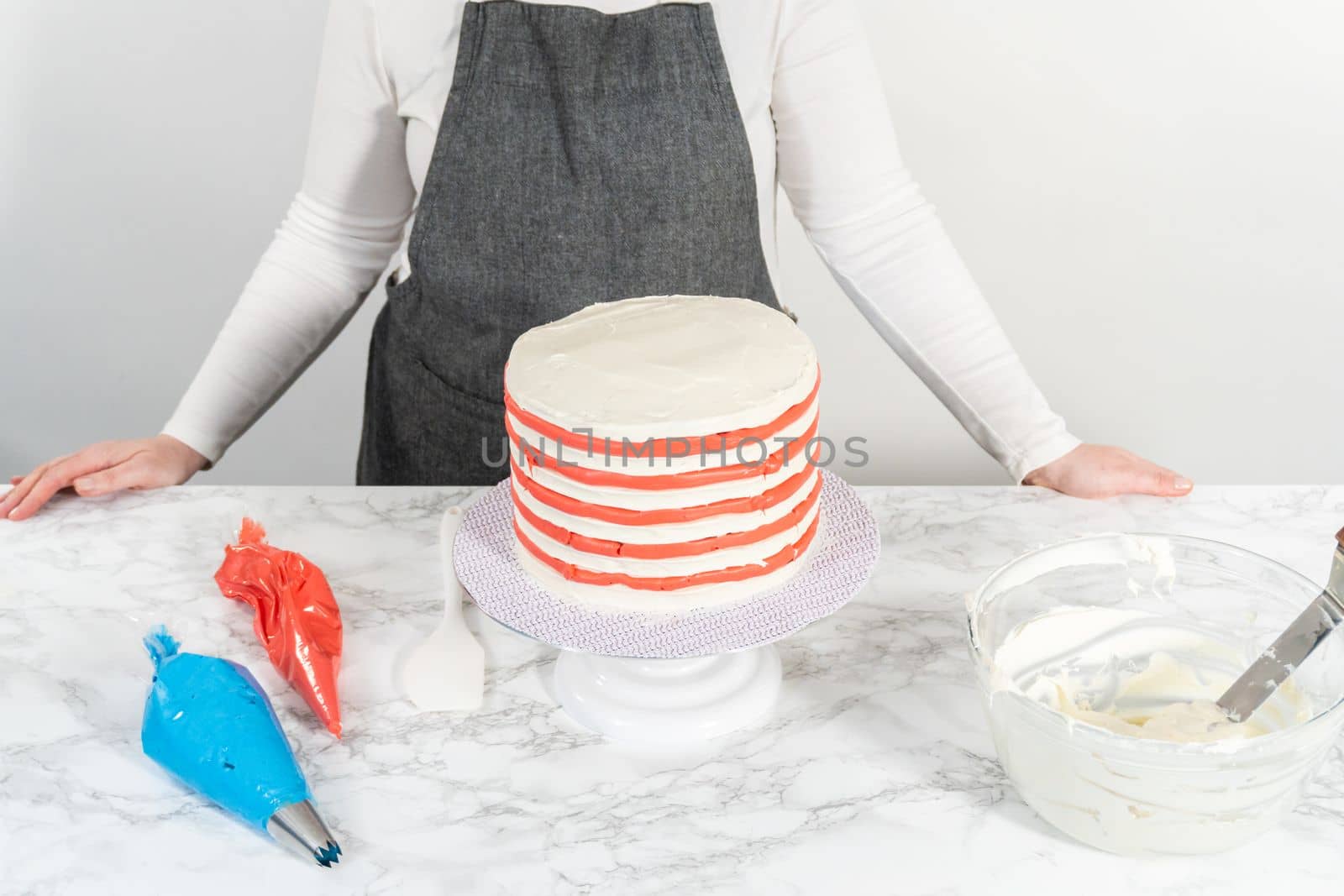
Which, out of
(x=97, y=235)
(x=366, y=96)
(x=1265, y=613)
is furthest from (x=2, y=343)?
(x=1265, y=613)

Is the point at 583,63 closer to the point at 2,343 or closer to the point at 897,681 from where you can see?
the point at 897,681

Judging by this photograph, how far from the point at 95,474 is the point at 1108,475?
100 centimetres

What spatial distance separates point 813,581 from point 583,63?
2.18ft

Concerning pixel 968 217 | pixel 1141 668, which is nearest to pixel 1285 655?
pixel 1141 668

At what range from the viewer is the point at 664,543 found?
0.80 m

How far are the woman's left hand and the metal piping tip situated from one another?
77 cm

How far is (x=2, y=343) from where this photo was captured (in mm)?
2266

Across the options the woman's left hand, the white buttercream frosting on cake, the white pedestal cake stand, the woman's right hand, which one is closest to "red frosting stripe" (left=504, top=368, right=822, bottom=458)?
the white buttercream frosting on cake

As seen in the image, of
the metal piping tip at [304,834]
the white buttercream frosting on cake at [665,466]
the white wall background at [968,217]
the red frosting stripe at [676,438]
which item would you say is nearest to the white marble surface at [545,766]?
the metal piping tip at [304,834]

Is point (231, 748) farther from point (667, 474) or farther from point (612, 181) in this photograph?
point (612, 181)

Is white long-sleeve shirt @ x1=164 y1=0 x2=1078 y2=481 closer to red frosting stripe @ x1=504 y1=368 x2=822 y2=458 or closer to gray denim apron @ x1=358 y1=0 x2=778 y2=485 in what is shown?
gray denim apron @ x1=358 y1=0 x2=778 y2=485

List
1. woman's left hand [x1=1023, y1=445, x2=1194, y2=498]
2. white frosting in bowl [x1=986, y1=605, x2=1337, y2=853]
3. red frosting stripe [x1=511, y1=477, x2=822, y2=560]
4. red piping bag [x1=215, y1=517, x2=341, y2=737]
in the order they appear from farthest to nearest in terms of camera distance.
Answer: woman's left hand [x1=1023, y1=445, x2=1194, y2=498], red piping bag [x1=215, y1=517, x2=341, y2=737], red frosting stripe [x1=511, y1=477, x2=822, y2=560], white frosting in bowl [x1=986, y1=605, x2=1337, y2=853]

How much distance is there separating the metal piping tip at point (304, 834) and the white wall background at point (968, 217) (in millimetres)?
1549

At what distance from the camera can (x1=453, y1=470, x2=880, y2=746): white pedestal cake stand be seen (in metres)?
0.79
